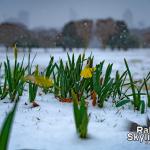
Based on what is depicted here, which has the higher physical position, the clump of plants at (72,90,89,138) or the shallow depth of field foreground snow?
the clump of plants at (72,90,89,138)

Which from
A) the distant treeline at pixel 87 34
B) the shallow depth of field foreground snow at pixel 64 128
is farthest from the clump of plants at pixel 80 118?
the distant treeline at pixel 87 34

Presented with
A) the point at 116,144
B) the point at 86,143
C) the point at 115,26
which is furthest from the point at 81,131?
the point at 115,26

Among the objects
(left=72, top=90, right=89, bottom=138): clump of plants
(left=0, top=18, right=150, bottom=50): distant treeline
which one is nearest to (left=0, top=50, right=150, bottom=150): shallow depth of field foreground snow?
(left=72, top=90, right=89, bottom=138): clump of plants

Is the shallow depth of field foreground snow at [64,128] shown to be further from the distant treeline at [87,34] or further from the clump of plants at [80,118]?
the distant treeline at [87,34]

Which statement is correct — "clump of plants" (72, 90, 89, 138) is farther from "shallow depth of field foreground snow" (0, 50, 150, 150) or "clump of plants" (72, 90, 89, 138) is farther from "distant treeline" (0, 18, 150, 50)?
"distant treeline" (0, 18, 150, 50)

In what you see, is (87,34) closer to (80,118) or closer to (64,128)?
(64,128)

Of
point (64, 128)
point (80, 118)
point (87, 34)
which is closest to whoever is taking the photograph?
point (80, 118)

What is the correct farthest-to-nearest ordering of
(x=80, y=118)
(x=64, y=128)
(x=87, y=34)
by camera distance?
(x=87, y=34), (x=64, y=128), (x=80, y=118)

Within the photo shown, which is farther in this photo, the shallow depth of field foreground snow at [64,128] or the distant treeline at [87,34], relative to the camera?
the distant treeline at [87,34]

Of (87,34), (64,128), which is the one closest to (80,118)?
(64,128)

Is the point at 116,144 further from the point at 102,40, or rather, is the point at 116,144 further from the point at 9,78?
the point at 102,40

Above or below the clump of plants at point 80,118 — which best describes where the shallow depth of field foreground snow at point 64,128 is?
below

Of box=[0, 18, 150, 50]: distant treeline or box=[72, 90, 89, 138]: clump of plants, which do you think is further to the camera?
box=[0, 18, 150, 50]: distant treeline
